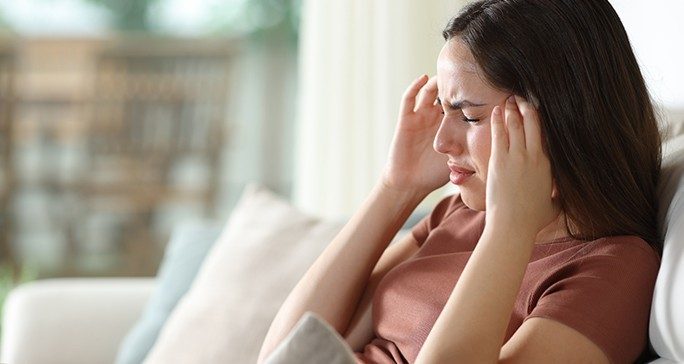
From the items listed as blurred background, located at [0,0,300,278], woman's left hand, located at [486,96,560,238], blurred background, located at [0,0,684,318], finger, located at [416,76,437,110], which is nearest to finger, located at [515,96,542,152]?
woman's left hand, located at [486,96,560,238]

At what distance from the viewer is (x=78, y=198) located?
209 inches

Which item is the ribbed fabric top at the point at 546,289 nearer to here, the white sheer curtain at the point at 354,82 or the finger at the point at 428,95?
the finger at the point at 428,95

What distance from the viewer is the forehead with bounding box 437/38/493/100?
4.85ft

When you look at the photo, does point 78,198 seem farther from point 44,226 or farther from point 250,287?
point 250,287

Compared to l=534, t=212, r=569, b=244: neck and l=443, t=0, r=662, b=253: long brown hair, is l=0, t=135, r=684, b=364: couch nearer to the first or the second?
l=534, t=212, r=569, b=244: neck

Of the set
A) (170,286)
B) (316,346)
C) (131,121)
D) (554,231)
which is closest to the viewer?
(316,346)

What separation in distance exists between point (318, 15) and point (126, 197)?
224 centimetres

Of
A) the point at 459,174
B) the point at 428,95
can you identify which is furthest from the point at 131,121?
the point at 459,174

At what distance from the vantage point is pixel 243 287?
196 centimetres

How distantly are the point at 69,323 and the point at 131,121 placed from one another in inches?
119

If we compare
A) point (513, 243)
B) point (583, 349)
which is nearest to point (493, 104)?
point (513, 243)

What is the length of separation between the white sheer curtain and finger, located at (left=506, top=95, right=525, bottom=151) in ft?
5.74

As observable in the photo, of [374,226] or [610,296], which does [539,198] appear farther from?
[374,226]

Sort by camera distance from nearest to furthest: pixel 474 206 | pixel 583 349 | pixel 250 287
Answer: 1. pixel 583 349
2. pixel 474 206
3. pixel 250 287
